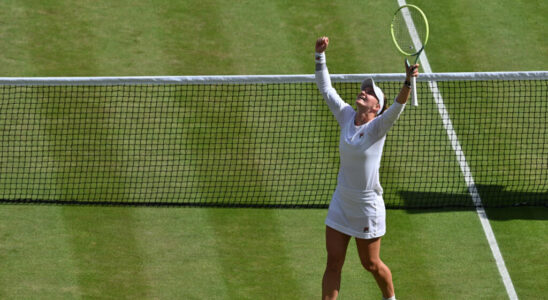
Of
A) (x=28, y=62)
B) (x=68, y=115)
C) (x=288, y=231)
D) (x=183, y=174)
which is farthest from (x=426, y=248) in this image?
(x=28, y=62)

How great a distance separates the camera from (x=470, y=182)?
15.3m

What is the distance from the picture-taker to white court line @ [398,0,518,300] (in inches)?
512

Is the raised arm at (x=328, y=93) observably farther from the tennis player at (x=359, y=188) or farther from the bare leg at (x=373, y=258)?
the bare leg at (x=373, y=258)

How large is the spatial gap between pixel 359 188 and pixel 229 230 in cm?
355

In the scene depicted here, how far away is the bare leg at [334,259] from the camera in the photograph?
36.2 feet

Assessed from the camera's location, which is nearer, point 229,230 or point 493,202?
point 229,230

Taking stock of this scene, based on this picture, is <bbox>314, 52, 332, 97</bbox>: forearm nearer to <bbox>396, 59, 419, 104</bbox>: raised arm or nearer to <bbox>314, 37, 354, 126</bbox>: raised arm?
<bbox>314, 37, 354, 126</bbox>: raised arm

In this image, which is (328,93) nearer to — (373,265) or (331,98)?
(331,98)

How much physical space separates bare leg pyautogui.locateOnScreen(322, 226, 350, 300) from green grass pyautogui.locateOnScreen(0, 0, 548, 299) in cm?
151

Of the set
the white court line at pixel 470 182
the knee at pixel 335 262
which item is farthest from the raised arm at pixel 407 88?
the white court line at pixel 470 182

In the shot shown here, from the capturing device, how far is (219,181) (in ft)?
49.9

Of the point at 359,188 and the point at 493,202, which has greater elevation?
the point at 359,188

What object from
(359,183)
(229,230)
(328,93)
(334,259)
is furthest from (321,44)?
(229,230)

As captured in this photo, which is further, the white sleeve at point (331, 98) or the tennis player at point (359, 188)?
the white sleeve at point (331, 98)
